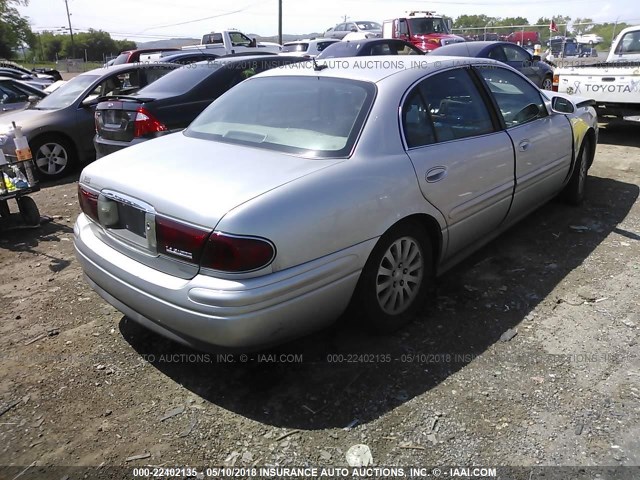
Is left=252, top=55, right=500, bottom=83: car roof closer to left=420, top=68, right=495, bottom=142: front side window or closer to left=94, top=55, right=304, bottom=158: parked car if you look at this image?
left=420, top=68, right=495, bottom=142: front side window

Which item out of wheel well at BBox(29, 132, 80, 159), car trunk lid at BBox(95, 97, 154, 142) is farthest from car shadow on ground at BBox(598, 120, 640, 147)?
wheel well at BBox(29, 132, 80, 159)

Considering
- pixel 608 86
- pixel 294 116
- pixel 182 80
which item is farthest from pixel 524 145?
pixel 608 86

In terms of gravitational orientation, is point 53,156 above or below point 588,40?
below

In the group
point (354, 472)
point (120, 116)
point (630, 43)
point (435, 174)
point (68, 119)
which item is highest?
point (630, 43)

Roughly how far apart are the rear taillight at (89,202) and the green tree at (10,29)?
69241 mm

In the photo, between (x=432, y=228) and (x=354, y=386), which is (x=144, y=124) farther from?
(x=354, y=386)

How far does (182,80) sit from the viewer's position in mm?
6910

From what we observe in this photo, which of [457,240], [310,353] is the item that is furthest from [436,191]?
[310,353]

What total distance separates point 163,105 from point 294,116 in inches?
141

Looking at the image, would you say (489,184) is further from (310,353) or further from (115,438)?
(115,438)

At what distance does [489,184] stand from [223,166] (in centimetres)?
197

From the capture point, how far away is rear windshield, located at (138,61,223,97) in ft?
22.1

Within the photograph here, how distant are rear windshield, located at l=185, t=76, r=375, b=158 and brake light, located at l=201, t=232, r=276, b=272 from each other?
0.76m

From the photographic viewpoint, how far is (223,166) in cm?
287
